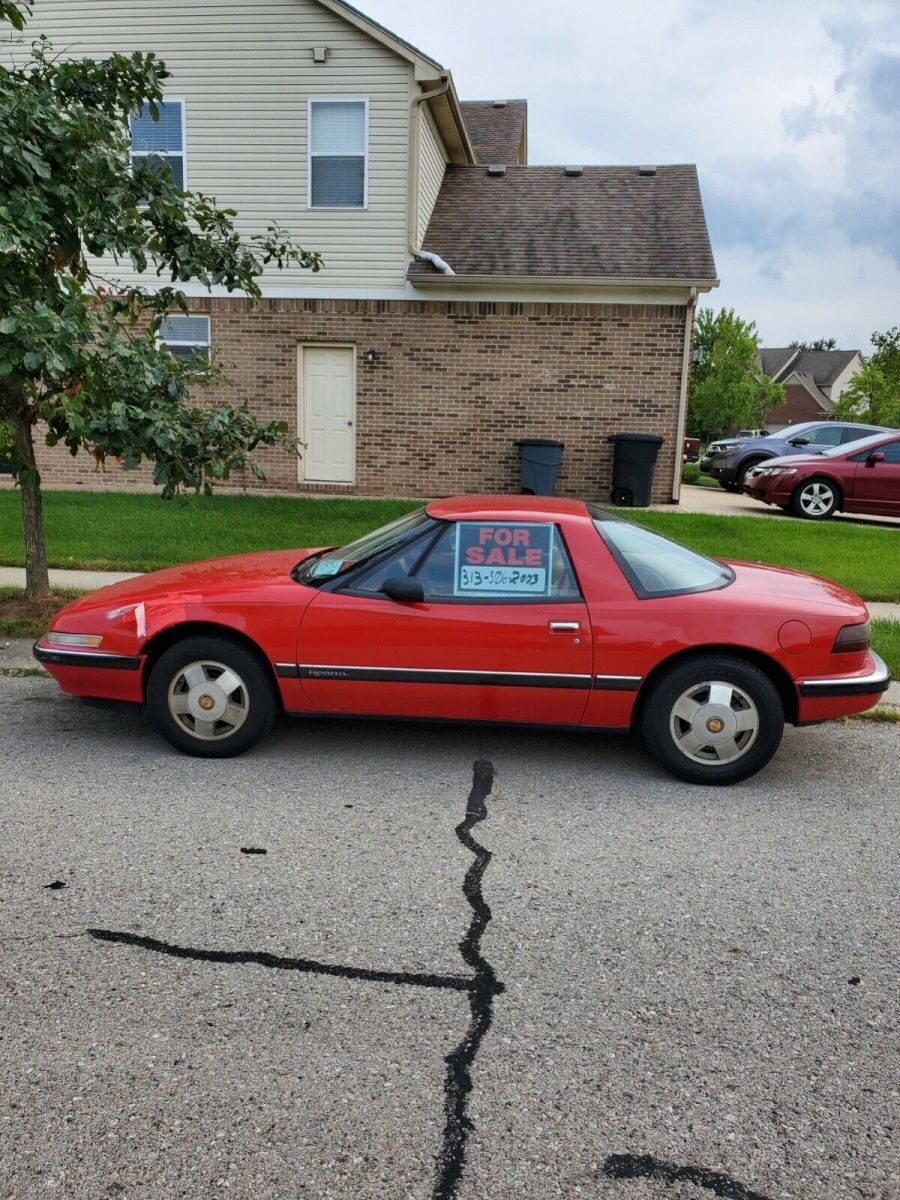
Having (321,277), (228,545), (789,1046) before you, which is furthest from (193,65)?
(789,1046)

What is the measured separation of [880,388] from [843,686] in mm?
39219

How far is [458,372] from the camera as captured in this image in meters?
13.4

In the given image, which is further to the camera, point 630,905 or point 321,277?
point 321,277

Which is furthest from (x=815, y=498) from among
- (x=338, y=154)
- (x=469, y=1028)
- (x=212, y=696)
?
(x=469, y=1028)

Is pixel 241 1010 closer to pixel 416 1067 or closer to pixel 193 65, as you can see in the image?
pixel 416 1067

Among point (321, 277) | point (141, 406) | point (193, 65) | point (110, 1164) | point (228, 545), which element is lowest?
point (110, 1164)

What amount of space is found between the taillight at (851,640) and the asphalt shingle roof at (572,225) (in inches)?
365

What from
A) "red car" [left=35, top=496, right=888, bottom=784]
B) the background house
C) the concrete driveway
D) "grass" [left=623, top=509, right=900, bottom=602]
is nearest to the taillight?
"red car" [left=35, top=496, right=888, bottom=784]

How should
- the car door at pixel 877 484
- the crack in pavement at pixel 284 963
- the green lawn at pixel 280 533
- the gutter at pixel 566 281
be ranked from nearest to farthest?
the crack in pavement at pixel 284 963
the green lawn at pixel 280 533
the gutter at pixel 566 281
the car door at pixel 877 484

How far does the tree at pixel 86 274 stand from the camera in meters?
5.03

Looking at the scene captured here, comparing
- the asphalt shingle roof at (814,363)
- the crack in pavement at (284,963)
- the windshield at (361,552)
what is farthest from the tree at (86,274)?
the asphalt shingle roof at (814,363)

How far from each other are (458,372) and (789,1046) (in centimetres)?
1182

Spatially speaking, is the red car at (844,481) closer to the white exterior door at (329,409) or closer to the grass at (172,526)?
the grass at (172,526)

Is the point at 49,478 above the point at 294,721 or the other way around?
above
